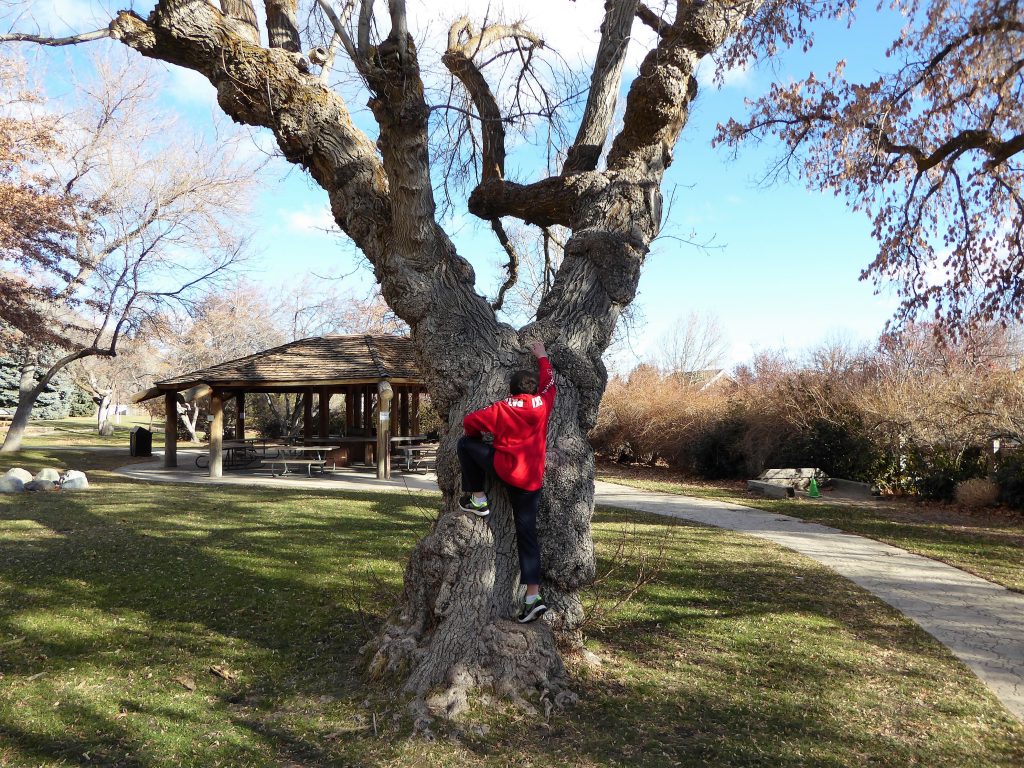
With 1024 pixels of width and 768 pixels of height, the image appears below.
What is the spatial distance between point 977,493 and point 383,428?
43.7 ft

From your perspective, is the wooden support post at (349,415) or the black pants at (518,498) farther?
the wooden support post at (349,415)

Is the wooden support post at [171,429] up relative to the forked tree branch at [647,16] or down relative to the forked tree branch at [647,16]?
down

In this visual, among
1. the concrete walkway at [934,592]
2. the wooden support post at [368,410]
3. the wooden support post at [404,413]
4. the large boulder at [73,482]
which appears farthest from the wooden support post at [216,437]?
the concrete walkway at [934,592]

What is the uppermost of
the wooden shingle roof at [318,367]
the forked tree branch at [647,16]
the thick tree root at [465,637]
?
the forked tree branch at [647,16]

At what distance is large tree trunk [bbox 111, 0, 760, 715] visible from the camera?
13.3ft

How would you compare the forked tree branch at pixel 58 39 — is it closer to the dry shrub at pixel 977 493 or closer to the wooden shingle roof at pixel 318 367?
the wooden shingle roof at pixel 318 367

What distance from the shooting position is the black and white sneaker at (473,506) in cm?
414

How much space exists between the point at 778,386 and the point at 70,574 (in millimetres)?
16086

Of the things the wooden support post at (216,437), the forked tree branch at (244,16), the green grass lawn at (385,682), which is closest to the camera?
the green grass lawn at (385,682)

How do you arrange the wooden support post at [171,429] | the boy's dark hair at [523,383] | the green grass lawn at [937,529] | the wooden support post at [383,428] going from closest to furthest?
the boy's dark hair at [523,383] → the green grass lawn at [937,529] → the wooden support post at [383,428] → the wooden support post at [171,429]

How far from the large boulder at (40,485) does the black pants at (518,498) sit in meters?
13.4

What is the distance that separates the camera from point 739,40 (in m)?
8.27

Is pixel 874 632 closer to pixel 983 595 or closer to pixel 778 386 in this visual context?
pixel 983 595

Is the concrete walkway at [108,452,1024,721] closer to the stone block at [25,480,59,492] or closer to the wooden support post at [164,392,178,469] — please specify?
the stone block at [25,480,59,492]
